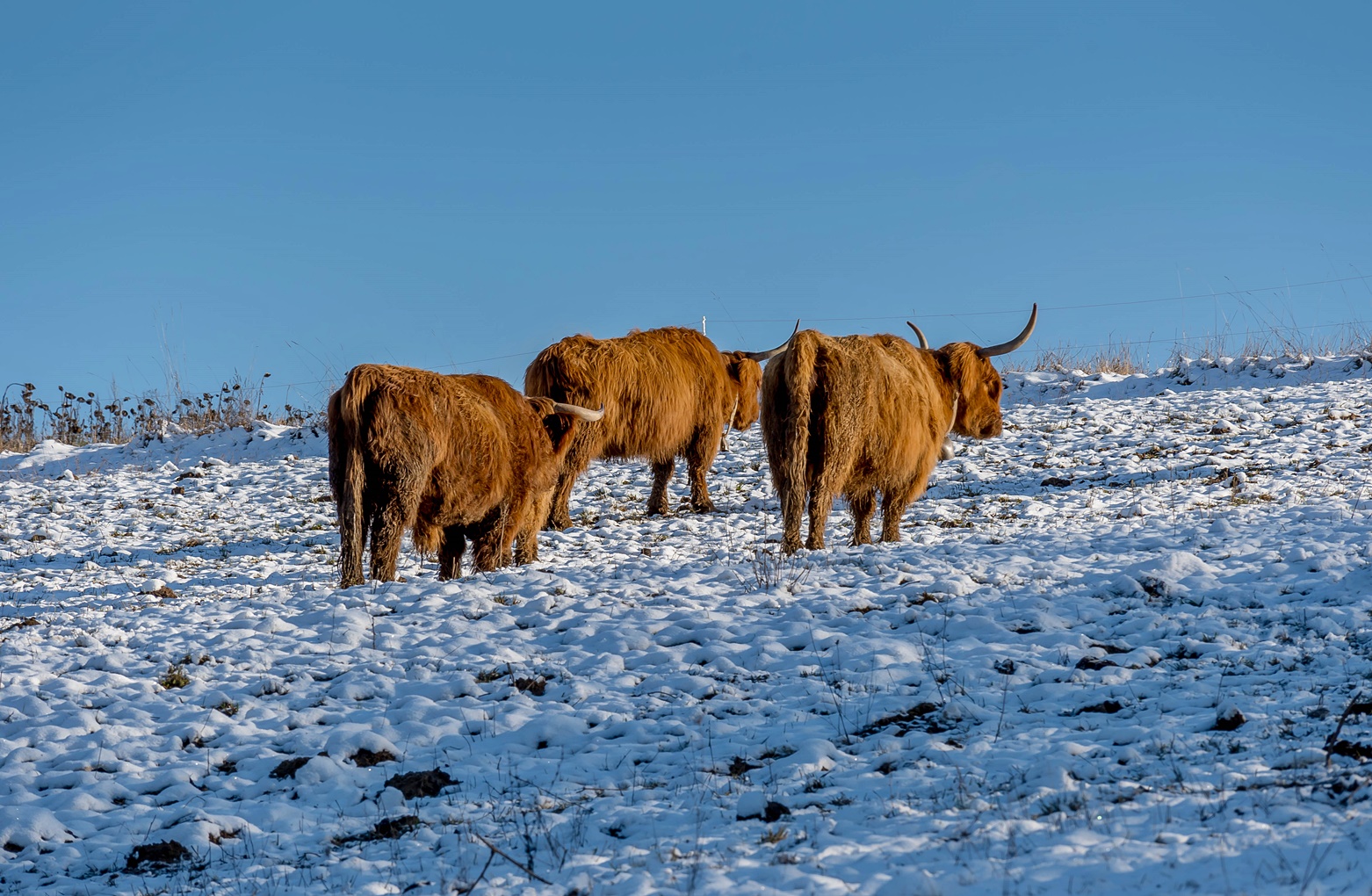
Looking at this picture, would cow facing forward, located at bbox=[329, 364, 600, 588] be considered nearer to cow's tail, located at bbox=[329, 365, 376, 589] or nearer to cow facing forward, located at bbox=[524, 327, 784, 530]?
cow's tail, located at bbox=[329, 365, 376, 589]

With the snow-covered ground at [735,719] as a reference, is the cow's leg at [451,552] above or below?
above

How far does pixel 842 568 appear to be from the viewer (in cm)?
699

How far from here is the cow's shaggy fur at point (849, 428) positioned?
26.1 ft

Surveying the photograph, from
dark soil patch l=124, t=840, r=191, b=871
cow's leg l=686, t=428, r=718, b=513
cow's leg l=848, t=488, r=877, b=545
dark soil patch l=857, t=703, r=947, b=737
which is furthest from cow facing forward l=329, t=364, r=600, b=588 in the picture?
dark soil patch l=857, t=703, r=947, b=737

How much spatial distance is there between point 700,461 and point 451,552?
13.1 feet

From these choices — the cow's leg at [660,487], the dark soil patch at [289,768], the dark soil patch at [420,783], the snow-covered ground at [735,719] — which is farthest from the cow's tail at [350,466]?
the cow's leg at [660,487]

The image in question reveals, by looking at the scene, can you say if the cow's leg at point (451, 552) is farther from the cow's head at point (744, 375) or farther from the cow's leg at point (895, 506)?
the cow's head at point (744, 375)

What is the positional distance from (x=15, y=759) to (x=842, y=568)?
4.42 metres

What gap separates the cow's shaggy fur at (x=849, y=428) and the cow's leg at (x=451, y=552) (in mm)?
2351

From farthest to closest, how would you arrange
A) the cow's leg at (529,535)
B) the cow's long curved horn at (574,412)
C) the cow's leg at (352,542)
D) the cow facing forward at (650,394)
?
the cow facing forward at (650,394) → the cow's long curved horn at (574,412) → the cow's leg at (529,535) → the cow's leg at (352,542)

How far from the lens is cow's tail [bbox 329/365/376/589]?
7.19 metres

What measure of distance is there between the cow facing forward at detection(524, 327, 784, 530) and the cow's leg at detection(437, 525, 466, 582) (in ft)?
7.27

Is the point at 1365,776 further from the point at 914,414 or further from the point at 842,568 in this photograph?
the point at 914,414

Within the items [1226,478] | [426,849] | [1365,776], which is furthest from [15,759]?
[1226,478]
